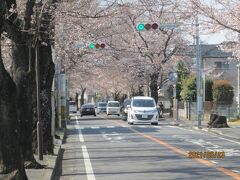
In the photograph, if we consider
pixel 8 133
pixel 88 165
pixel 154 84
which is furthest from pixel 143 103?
pixel 8 133

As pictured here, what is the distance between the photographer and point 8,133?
10141 millimetres

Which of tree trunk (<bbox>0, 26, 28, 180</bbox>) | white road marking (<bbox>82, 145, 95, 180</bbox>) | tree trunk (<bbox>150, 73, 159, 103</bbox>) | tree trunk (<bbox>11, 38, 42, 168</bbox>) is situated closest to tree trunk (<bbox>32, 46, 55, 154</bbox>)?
white road marking (<bbox>82, 145, 95, 180</bbox>)

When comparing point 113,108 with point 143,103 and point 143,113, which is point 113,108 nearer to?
point 143,103

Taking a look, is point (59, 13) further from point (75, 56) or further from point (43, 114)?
point (75, 56)

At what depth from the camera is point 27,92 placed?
1402 cm

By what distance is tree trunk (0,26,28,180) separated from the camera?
10.1 meters

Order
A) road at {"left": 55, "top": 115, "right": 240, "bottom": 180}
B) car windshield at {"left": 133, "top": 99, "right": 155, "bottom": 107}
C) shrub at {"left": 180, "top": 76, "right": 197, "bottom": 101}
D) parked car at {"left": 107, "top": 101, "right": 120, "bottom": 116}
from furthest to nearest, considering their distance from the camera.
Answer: parked car at {"left": 107, "top": 101, "right": 120, "bottom": 116}
shrub at {"left": 180, "top": 76, "right": 197, "bottom": 101}
car windshield at {"left": 133, "top": 99, "right": 155, "bottom": 107}
road at {"left": 55, "top": 115, "right": 240, "bottom": 180}

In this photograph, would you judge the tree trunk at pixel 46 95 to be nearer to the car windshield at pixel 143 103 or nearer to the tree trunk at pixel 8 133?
the tree trunk at pixel 8 133

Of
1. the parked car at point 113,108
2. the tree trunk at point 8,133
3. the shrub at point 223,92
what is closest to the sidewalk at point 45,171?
the tree trunk at point 8,133

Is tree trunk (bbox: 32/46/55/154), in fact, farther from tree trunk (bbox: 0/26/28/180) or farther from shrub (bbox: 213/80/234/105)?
shrub (bbox: 213/80/234/105)
